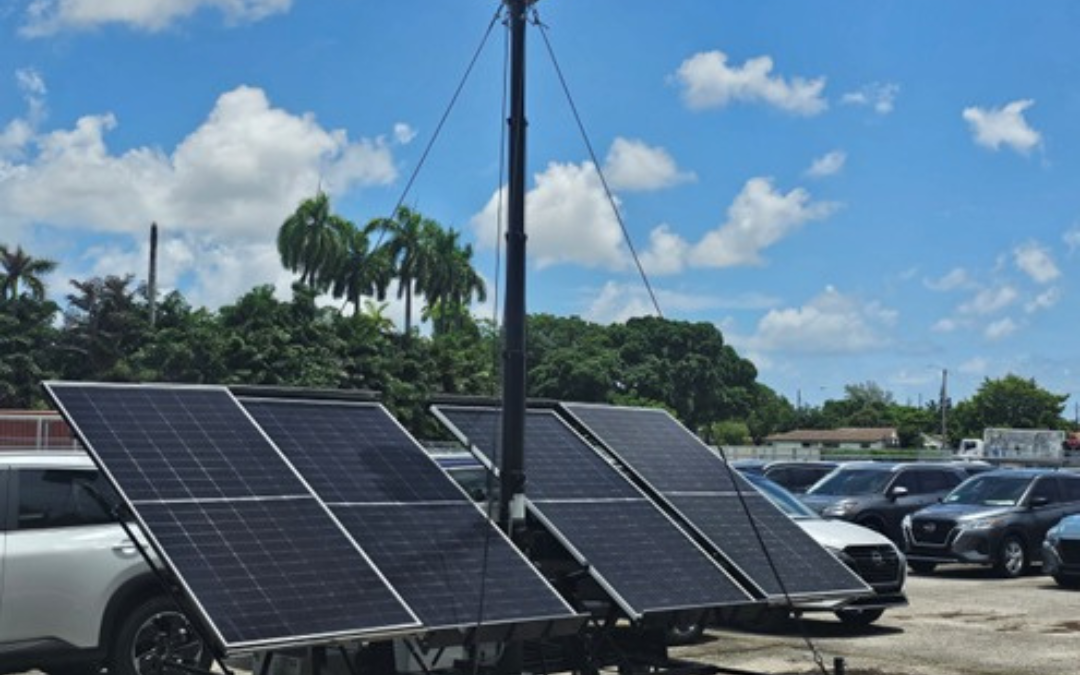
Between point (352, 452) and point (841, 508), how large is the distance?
54.0 ft

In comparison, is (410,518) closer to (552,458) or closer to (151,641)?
(552,458)

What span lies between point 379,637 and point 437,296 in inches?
2826

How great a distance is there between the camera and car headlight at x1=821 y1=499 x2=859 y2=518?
70.4 ft

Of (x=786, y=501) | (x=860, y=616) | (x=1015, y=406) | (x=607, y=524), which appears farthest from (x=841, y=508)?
(x=1015, y=406)

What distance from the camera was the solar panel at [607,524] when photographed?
638 centimetres

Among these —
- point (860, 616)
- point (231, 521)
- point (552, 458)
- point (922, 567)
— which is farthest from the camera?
point (922, 567)

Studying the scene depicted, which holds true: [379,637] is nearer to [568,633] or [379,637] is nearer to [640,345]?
[568,633]

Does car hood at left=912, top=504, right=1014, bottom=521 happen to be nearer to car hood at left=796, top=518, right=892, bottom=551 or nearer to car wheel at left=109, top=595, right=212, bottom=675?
car hood at left=796, top=518, right=892, bottom=551

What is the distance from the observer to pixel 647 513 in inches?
284

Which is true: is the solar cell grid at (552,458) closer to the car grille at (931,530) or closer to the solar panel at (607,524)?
the solar panel at (607,524)

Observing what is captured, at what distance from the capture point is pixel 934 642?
12773mm

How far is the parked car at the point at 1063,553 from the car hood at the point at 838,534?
4.80 metres

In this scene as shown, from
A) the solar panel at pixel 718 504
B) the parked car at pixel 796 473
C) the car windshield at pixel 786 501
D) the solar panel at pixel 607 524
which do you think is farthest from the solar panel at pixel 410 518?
the parked car at pixel 796 473

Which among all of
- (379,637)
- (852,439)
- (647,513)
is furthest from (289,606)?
(852,439)
